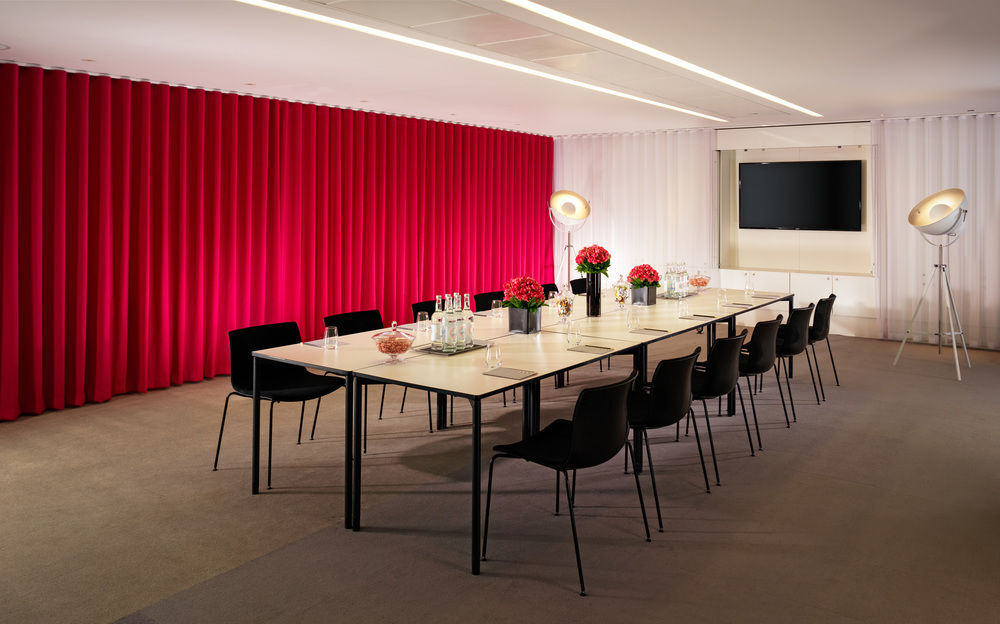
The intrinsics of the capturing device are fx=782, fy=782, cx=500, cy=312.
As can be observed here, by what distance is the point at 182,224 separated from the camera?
6965mm

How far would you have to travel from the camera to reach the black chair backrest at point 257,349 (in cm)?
478

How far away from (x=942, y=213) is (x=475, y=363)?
592 centimetres

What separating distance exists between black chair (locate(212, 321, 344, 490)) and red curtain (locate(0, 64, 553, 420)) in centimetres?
220

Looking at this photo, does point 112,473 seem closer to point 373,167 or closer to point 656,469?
point 656,469

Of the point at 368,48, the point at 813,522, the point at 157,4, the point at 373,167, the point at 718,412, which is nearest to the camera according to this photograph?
the point at 813,522

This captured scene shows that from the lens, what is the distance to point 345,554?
360cm

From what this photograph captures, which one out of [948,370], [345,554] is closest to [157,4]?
[345,554]

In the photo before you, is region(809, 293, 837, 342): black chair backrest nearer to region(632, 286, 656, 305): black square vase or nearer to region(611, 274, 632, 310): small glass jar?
region(632, 286, 656, 305): black square vase

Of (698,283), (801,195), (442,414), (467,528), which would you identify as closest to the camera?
(467,528)

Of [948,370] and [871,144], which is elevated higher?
[871,144]

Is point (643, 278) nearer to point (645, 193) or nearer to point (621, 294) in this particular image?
point (621, 294)

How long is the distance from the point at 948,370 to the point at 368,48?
6.32m

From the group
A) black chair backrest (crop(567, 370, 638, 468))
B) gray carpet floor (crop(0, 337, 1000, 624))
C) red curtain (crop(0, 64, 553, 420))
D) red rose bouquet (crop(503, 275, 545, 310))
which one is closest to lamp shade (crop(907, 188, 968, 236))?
gray carpet floor (crop(0, 337, 1000, 624))

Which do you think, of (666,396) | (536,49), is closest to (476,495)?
(666,396)
